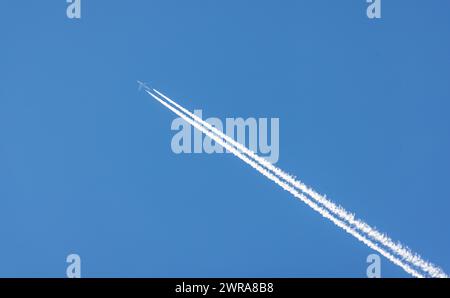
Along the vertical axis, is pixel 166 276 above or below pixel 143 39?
below

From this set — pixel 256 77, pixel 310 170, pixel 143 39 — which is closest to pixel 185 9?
pixel 143 39

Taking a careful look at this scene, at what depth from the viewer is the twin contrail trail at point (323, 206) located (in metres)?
2.72

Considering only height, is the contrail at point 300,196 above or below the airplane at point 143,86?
below

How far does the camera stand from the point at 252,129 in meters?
2.77

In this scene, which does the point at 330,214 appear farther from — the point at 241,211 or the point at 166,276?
the point at 166,276

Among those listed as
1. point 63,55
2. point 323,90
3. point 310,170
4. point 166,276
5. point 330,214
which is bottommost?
point 166,276

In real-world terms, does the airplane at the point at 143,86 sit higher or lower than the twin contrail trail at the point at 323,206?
higher

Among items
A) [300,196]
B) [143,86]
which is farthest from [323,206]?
[143,86]

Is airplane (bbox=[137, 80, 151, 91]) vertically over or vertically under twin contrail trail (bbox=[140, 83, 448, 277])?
over

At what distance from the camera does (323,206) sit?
2.73m

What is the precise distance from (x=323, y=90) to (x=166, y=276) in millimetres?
1384

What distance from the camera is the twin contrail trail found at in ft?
8.92

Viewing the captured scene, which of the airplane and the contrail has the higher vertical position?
the airplane

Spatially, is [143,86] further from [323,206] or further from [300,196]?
[323,206]
